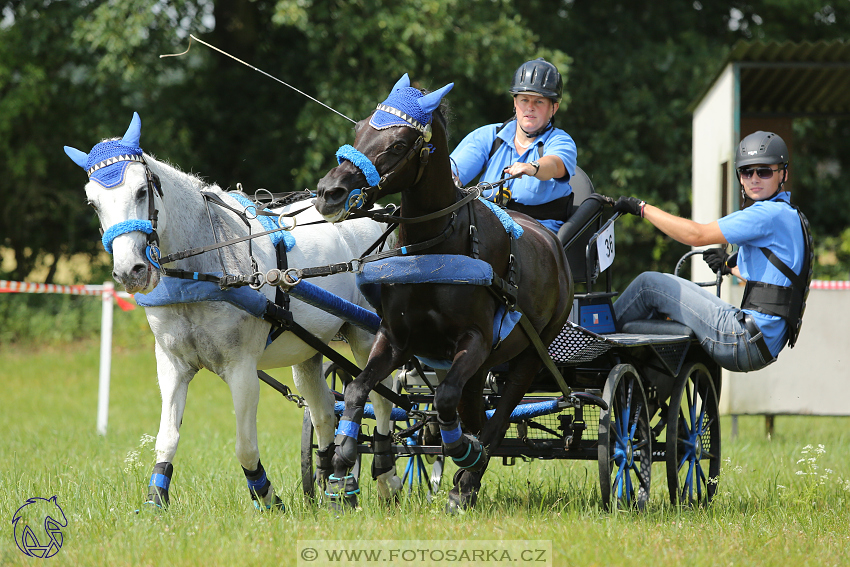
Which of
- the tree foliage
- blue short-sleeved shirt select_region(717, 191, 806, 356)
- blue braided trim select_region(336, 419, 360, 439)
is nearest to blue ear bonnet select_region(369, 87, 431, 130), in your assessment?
blue braided trim select_region(336, 419, 360, 439)

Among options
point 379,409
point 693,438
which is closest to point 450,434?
point 379,409

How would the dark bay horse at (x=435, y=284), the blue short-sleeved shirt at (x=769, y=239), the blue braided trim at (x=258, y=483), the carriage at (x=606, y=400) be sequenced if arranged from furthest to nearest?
the blue short-sleeved shirt at (x=769, y=239) < the carriage at (x=606, y=400) < the blue braided trim at (x=258, y=483) < the dark bay horse at (x=435, y=284)

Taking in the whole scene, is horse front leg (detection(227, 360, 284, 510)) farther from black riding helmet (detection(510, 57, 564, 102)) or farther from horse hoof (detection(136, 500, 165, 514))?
black riding helmet (detection(510, 57, 564, 102))

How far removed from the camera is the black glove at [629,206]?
16.3ft

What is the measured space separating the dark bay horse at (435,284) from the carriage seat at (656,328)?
1088 millimetres

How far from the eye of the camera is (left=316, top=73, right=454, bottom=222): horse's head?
3.45 metres

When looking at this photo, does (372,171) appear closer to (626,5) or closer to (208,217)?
(208,217)

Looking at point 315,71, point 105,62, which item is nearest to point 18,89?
point 105,62

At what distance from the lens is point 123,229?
378 centimetres

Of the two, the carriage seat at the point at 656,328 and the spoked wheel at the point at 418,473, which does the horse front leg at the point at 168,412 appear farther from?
the carriage seat at the point at 656,328

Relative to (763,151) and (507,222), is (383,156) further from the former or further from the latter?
(763,151)

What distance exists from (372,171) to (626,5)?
15113 mm

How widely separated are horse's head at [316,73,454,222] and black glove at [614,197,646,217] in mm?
1638

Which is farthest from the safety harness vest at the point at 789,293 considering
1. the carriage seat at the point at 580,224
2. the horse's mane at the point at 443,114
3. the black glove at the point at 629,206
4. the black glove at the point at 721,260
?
the horse's mane at the point at 443,114
